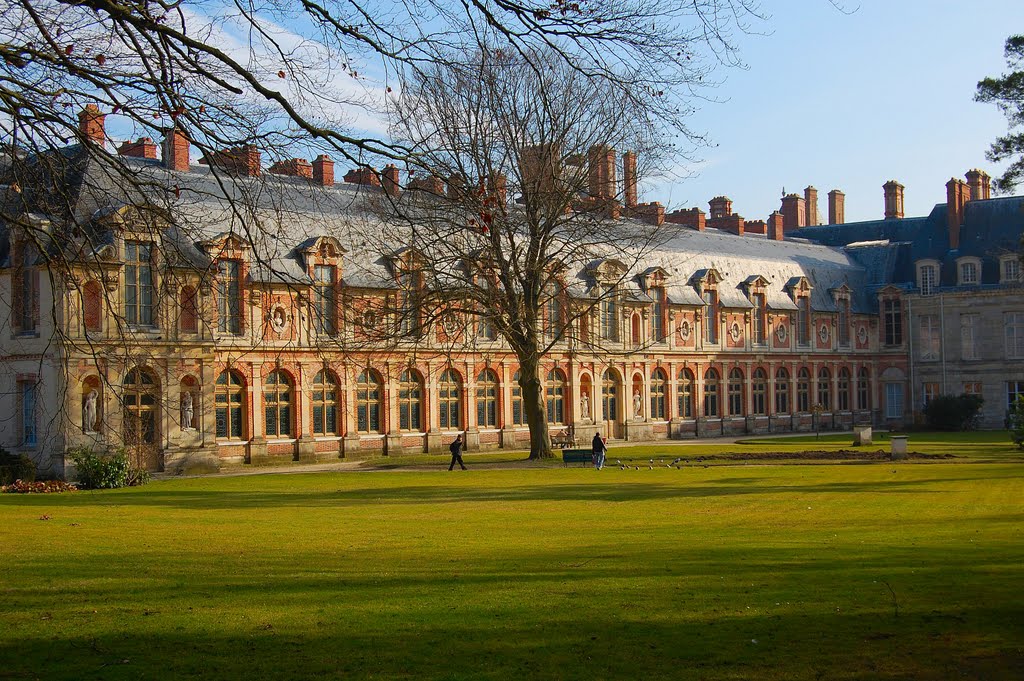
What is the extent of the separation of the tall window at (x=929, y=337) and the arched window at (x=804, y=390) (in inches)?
265

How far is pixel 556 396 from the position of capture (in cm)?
4847

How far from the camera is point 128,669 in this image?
848 centimetres

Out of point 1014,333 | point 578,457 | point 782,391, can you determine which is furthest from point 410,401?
point 1014,333

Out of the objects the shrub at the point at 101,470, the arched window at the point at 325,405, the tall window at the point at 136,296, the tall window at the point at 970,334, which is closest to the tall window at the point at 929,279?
the tall window at the point at 970,334

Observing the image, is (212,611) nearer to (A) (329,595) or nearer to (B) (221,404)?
(A) (329,595)

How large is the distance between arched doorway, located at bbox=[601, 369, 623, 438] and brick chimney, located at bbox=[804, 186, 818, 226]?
33751mm

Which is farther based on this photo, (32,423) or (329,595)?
(32,423)

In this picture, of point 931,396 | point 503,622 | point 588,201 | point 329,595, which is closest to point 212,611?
point 329,595

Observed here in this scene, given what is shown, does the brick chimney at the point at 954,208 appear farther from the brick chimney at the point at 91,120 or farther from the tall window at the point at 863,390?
the brick chimney at the point at 91,120

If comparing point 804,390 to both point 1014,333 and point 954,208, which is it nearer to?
point 1014,333

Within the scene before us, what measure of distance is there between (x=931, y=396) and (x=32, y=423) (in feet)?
155

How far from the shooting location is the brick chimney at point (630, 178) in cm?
3372

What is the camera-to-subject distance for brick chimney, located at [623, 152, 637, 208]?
3372cm

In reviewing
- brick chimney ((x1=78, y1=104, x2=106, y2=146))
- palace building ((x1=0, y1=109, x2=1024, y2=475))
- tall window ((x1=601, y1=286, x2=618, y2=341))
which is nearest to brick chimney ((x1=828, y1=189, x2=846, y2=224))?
palace building ((x1=0, y1=109, x2=1024, y2=475))
